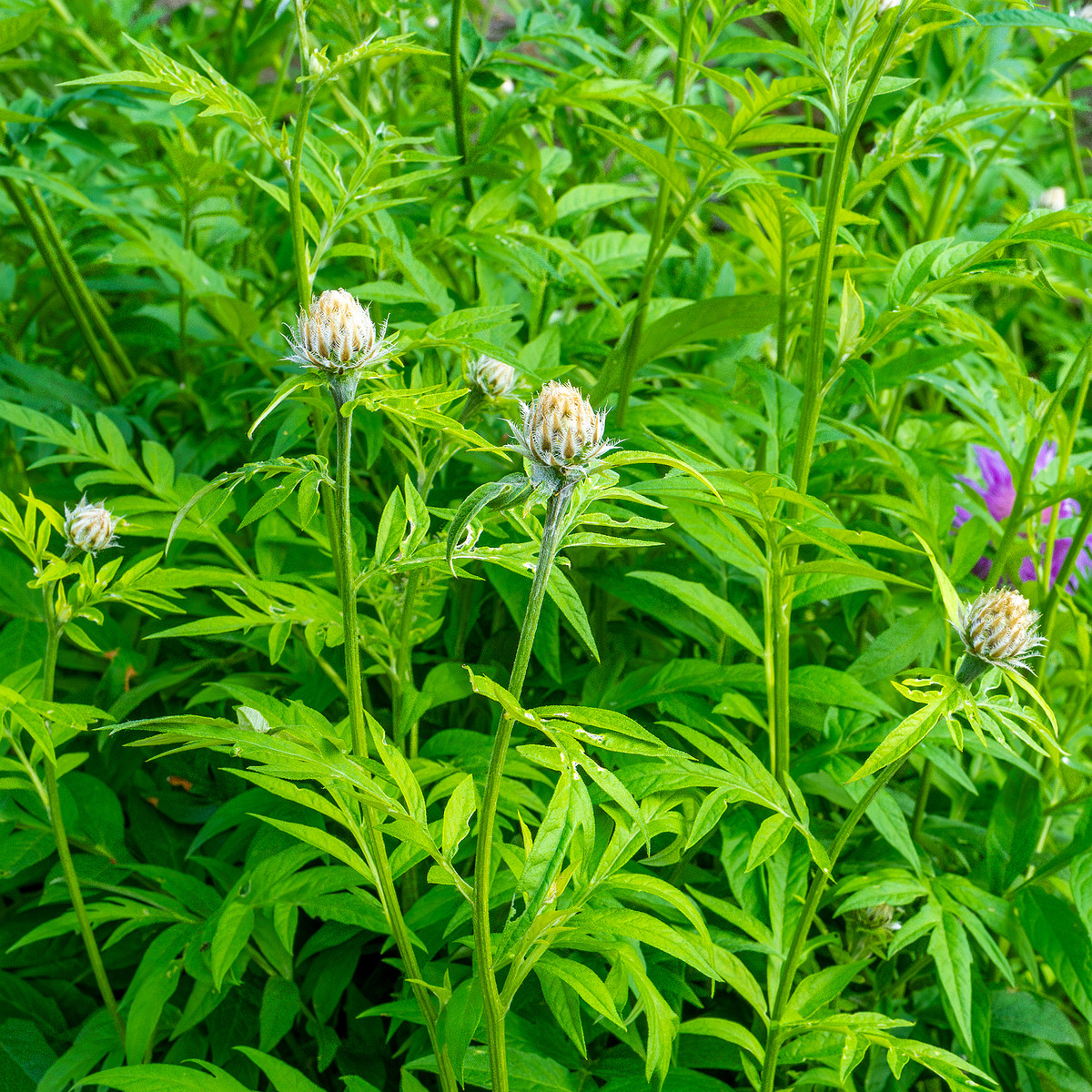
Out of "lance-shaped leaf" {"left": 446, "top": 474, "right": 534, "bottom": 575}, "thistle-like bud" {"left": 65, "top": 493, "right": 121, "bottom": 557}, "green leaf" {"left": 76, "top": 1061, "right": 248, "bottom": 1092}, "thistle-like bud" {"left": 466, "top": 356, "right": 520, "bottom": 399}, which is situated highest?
"lance-shaped leaf" {"left": 446, "top": 474, "right": 534, "bottom": 575}

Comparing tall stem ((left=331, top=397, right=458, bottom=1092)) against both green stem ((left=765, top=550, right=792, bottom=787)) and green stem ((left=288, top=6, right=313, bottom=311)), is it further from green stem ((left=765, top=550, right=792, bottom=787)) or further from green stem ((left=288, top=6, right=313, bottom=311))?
green stem ((left=765, top=550, right=792, bottom=787))

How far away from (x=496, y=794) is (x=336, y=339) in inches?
13.2

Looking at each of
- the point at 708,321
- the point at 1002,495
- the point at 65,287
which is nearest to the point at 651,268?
the point at 708,321

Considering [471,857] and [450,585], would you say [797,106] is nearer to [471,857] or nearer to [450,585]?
[450,585]

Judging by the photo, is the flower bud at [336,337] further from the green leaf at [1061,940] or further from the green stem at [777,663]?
the green leaf at [1061,940]

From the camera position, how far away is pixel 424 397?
0.77 metres

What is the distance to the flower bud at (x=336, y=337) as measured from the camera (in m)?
0.71

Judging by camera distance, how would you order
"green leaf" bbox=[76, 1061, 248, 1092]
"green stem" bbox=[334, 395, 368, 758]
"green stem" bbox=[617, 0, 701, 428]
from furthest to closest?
"green stem" bbox=[617, 0, 701, 428] < "green leaf" bbox=[76, 1061, 248, 1092] < "green stem" bbox=[334, 395, 368, 758]

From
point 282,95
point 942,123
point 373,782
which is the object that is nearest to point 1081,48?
point 942,123

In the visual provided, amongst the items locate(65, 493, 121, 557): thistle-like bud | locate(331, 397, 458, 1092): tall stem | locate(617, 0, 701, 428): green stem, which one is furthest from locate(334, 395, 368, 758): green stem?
locate(617, 0, 701, 428): green stem

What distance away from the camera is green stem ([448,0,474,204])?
1292 millimetres

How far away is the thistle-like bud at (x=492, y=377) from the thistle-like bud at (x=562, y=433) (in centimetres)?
36

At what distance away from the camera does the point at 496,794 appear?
721mm

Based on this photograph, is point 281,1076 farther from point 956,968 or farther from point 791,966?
point 956,968
